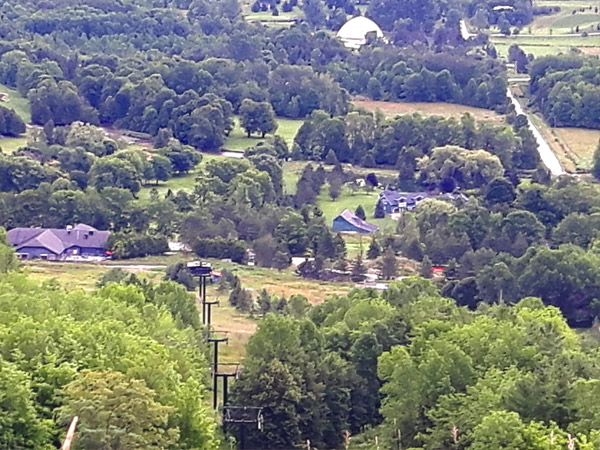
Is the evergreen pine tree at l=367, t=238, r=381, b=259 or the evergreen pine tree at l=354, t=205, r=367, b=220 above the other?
the evergreen pine tree at l=367, t=238, r=381, b=259

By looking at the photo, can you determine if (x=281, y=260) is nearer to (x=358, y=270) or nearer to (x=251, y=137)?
(x=358, y=270)

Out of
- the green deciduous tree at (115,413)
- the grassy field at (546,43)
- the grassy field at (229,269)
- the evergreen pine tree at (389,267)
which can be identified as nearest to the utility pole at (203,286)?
the grassy field at (229,269)

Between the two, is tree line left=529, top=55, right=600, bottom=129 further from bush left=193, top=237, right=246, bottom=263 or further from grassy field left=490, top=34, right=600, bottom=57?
bush left=193, top=237, right=246, bottom=263

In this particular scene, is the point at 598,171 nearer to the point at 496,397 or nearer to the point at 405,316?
the point at 405,316

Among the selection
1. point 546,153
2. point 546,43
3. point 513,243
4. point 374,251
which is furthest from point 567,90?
point 374,251

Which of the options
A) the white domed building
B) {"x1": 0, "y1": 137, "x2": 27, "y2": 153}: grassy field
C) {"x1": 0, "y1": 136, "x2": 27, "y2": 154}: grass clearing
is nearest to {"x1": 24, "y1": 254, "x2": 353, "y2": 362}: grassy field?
{"x1": 0, "y1": 136, "x2": 27, "y2": 154}: grass clearing

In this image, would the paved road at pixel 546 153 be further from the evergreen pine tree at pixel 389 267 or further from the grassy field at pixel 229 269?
the grassy field at pixel 229 269
